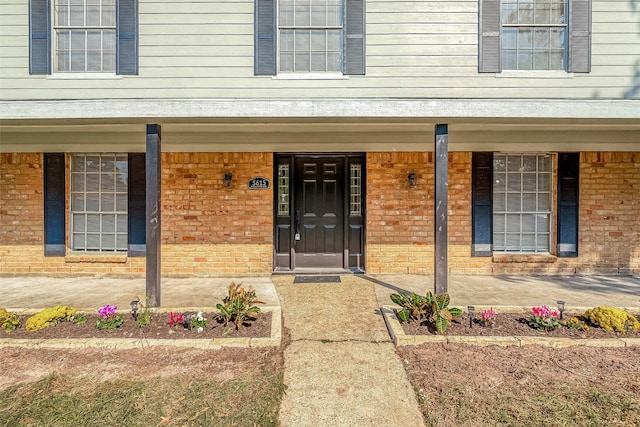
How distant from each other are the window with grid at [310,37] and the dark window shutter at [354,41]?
175mm

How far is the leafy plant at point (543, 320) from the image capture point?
346cm

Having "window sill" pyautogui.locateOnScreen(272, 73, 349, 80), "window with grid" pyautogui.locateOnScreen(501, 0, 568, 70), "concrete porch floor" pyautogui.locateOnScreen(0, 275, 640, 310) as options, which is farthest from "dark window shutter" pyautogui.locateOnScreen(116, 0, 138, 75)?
"window with grid" pyautogui.locateOnScreen(501, 0, 568, 70)

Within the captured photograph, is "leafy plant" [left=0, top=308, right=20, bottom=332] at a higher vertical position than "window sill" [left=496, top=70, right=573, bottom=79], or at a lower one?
lower

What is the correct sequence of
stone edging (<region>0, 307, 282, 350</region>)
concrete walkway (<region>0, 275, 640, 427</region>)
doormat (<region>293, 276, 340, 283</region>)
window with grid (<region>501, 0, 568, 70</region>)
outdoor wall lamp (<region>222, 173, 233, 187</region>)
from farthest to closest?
outdoor wall lamp (<region>222, 173, 233, 187</region>), doormat (<region>293, 276, 340, 283</region>), window with grid (<region>501, 0, 568, 70</region>), stone edging (<region>0, 307, 282, 350</region>), concrete walkway (<region>0, 275, 640, 427</region>)

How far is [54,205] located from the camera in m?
5.77

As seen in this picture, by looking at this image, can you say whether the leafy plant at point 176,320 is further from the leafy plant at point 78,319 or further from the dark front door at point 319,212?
the dark front door at point 319,212

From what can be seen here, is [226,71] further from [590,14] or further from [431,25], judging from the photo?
[590,14]

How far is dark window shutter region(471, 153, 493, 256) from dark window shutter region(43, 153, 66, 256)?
6.99 metres

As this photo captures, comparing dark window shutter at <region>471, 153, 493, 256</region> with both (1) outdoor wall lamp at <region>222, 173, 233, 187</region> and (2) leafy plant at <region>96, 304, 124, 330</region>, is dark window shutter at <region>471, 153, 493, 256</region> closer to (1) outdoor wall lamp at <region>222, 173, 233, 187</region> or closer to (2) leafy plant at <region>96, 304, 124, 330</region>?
(1) outdoor wall lamp at <region>222, 173, 233, 187</region>

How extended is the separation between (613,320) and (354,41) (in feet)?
14.6

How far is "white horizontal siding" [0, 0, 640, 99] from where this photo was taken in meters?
4.63

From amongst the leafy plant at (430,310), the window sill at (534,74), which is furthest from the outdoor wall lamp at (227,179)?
the window sill at (534,74)

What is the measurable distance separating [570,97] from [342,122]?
3191 mm

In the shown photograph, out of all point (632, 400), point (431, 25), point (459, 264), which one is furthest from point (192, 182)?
point (632, 400)
